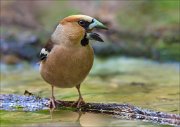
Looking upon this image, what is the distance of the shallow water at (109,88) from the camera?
5.61 meters

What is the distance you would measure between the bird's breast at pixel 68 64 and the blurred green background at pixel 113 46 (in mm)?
2045

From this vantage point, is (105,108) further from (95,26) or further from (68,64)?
(95,26)

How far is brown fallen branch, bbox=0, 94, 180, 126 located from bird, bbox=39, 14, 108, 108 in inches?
13.9

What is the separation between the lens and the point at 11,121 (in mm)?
5574

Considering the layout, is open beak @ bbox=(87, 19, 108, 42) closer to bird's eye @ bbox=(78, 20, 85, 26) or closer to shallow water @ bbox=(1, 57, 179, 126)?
bird's eye @ bbox=(78, 20, 85, 26)

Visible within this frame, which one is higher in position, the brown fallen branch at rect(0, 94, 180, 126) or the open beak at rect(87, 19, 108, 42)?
the open beak at rect(87, 19, 108, 42)

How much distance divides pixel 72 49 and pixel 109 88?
3.34 m

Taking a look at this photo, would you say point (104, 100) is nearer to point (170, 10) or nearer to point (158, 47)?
point (158, 47)

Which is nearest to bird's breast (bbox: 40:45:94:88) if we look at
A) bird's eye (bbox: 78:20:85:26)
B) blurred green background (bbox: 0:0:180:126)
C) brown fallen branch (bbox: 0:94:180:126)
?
bird's eye (bbox: 78:20:85:26)

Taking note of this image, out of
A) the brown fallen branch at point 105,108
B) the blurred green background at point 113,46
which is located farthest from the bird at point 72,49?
the blurred green background at point 113,46

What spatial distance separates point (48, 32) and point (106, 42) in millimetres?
1308

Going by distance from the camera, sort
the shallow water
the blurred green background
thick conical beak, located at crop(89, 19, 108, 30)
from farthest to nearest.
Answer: the blurred green background → the shallow water → thick conical beak, located at crop(89, 19, 108, 30)

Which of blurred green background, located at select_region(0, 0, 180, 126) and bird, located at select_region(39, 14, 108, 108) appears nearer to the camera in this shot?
bird, located at select_region(39, 14, 108, 108)

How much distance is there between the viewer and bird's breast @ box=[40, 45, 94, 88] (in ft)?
18.4
